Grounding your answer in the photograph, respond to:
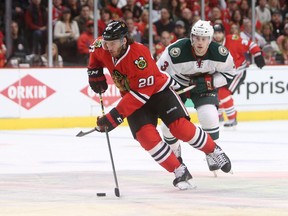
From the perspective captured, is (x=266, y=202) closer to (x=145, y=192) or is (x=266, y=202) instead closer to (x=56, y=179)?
(x=145, y=192)

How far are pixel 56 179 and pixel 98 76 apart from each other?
92 centimetres

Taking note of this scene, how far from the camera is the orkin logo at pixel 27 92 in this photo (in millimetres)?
13016

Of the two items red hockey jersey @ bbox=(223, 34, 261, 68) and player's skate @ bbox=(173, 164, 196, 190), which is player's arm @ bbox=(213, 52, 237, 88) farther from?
red hockey jersey @ bbox=(223, 34, 261, 68)

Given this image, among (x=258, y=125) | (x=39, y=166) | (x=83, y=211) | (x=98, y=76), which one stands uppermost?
(x=98, y=76)

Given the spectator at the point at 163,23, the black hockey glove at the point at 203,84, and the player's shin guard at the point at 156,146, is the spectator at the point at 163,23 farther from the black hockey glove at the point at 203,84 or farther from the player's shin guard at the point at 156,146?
the player's shin guard at the point at 156,146

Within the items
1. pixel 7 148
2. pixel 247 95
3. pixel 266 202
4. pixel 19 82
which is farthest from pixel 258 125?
pixel 266 202

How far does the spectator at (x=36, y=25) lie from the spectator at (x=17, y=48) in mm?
135

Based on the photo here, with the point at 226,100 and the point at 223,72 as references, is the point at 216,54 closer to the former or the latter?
the point at 223,72

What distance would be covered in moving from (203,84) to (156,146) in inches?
46.3

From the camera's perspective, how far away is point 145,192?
22.0ft

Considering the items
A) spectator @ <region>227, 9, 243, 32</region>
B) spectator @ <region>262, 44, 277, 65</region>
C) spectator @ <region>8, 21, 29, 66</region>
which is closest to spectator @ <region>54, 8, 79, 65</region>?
spectator @ <region>8, 21, 29, 66</region>

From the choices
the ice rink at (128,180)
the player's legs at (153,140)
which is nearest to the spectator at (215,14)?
the ice rink at (128,180)

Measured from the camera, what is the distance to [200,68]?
25.6 feet

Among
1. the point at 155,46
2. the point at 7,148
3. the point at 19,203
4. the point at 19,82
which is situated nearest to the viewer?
the point at 19,203
